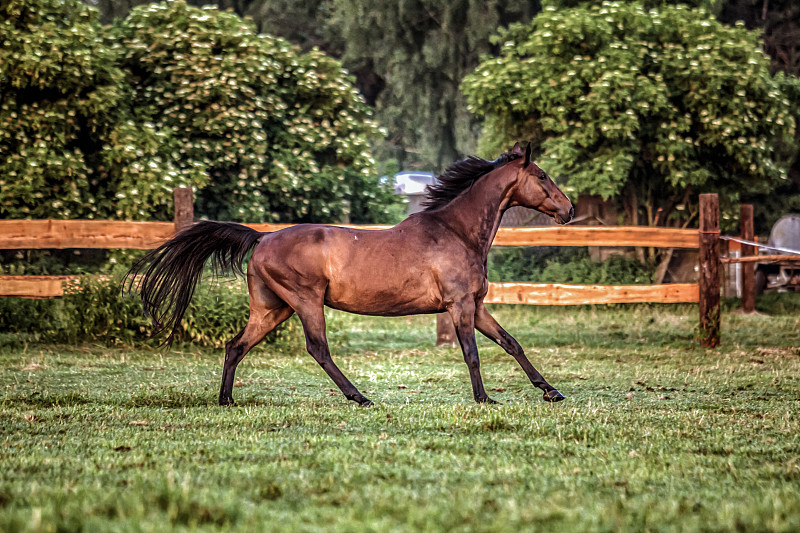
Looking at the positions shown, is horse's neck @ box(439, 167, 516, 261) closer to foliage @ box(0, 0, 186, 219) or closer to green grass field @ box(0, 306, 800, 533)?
green grass field @ box(0, 306, 800, 533)

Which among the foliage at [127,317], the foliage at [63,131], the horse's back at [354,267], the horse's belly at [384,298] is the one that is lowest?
the foliage at [127,317]

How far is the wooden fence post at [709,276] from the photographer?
10.2 m

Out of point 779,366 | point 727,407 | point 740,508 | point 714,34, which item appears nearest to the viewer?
point 740,508

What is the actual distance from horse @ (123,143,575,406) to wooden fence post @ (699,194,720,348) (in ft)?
13.7

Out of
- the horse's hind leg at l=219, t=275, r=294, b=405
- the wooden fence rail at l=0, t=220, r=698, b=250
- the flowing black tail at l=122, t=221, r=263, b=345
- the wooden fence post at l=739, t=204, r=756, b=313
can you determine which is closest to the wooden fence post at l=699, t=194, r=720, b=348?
the wooden fence rail at l=0, t=220, r=698, b=250

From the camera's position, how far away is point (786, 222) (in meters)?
17.0

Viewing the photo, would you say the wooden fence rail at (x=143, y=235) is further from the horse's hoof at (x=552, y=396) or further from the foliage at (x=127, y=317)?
the horse's hoof at (x=552, y=396)

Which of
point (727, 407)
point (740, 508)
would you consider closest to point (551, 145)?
point (727, 407)

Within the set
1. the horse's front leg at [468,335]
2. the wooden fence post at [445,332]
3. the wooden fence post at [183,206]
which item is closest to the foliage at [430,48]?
the wooden fence post at [445,332]

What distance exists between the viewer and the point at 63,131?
12828 millimetres

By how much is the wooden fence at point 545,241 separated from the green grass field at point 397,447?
105cm

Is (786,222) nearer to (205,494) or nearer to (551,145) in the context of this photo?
(551,145)

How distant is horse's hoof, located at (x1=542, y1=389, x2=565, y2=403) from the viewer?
654 centimetres

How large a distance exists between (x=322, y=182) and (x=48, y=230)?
669cm
